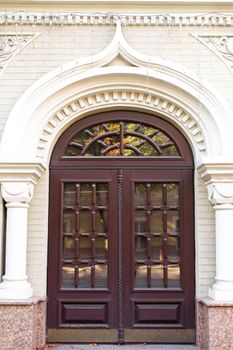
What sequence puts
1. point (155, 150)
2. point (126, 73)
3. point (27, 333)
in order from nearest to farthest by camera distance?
point (27, 333) < point (126, 73) < point (155, 150)

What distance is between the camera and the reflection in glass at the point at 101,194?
6691mm

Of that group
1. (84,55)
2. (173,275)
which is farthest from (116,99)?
(173,275)

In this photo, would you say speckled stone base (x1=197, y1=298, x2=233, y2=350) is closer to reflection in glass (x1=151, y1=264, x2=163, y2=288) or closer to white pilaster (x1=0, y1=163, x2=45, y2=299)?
reflection in glass (x1=151, y1=264, x2=163, y2=288)

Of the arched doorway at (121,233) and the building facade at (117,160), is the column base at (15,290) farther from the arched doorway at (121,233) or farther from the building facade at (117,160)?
the arched doorway at (121,233)

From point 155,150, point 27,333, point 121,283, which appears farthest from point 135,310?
point 155,150

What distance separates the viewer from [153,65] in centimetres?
639

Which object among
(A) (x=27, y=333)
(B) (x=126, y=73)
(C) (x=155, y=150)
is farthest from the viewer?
(C) (x=155, y=150)

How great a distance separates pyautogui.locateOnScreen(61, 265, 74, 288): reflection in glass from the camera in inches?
259

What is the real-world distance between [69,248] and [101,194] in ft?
2.86

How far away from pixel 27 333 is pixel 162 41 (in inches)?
166

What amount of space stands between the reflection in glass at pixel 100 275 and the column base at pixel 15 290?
957 mm

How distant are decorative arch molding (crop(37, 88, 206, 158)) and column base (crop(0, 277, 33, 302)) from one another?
1714 mm

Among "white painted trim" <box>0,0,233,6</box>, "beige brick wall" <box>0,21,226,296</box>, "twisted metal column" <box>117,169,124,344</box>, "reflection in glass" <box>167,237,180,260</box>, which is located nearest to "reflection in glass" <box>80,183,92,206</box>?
"twisted metal column" <box>117,169,124,344</box>

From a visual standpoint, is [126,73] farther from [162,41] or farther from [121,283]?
[121,283]
